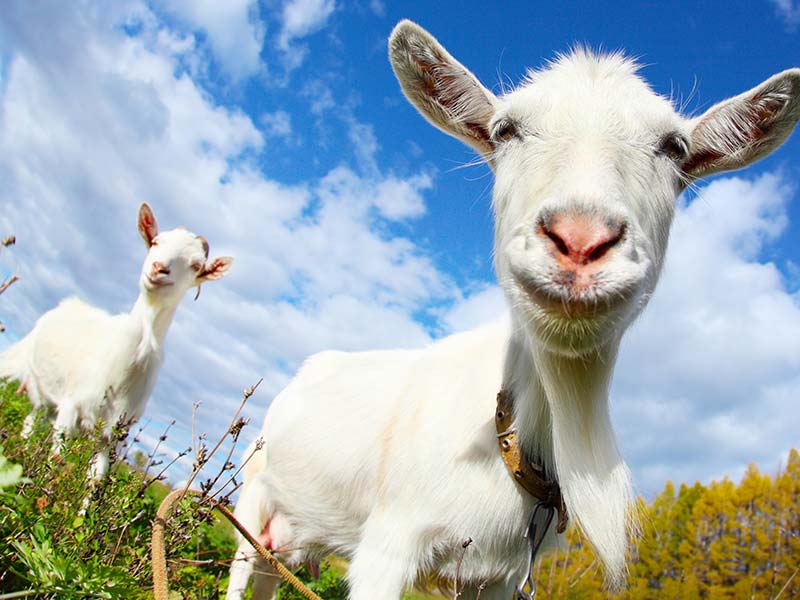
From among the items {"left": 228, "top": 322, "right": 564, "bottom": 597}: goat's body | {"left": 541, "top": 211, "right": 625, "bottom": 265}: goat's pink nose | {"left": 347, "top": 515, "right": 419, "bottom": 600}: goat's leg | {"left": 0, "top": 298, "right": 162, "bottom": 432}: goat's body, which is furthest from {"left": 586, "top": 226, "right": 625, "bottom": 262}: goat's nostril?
{"left": 0, "top": 298, "right": 162, "bottom": 432}: goat's body

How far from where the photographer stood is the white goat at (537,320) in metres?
1.77

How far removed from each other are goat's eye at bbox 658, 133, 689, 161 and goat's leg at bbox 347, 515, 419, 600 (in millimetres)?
1896

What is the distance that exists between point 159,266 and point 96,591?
17.5 ft

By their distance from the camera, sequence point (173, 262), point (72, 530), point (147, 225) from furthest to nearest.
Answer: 1. point (147, 225)
2. point (173, 262)
3. point (72, 530)

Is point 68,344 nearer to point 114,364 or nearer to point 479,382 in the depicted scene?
point 114,364

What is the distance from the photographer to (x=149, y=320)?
6.47m

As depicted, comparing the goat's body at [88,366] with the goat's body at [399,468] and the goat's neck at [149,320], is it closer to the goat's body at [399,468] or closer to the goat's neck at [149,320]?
the goat's neck at [149,320]

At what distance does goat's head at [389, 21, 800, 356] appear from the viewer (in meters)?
1.70

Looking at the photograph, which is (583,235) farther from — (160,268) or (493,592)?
(160,268)

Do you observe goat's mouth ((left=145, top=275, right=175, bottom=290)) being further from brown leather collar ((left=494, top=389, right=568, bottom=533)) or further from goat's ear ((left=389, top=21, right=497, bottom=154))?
brown leather collar ((left=494, top=389, right=568, bottom=533))

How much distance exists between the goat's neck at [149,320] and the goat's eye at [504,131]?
5.02m

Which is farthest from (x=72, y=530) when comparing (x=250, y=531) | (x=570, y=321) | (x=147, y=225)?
(x=147, y=225)

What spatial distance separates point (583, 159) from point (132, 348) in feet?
18.8

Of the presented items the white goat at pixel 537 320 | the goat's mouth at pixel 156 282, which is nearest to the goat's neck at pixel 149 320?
the goat's mouth at pixel 156 282
